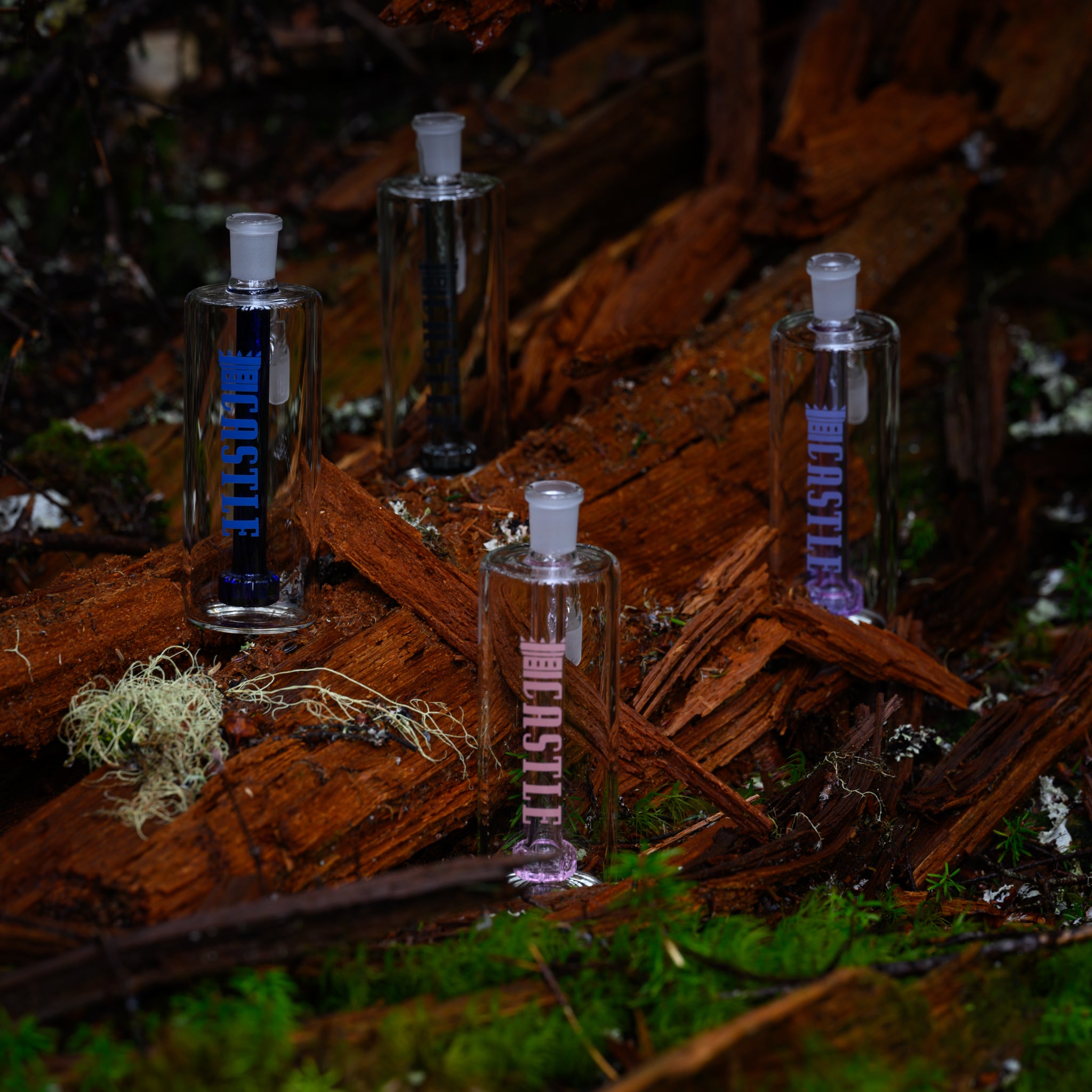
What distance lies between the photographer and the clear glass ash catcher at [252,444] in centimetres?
277

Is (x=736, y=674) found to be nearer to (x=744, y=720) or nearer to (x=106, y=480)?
(x=744, y=720)

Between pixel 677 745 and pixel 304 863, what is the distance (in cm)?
95

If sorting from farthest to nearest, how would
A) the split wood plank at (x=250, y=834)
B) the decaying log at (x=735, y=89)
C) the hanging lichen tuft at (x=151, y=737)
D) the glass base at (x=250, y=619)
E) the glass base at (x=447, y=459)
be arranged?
1. the decaying log at (x=735, y=89)
2. the glass base at (x=447, y=459)
3. the glass base at (x=250, y=619)
4. the hanging lichen tuft at (x=151, y=737)
5. the split wood plank at (x=250, y=834)

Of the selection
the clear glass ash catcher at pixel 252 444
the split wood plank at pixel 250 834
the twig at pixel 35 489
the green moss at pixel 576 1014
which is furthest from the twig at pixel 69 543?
the green moss at pixel 576 1014

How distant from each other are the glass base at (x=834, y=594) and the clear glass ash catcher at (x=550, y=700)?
3.44 ft

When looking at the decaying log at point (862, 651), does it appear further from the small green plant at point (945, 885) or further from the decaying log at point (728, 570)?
the small green plant at point (945, 885)

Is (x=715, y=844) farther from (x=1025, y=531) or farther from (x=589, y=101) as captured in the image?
(x=589, y=101)

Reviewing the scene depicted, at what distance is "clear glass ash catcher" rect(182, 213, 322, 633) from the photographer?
2.77 m

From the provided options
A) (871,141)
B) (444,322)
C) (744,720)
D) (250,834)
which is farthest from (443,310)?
(871,141)

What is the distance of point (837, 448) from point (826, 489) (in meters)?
0.12

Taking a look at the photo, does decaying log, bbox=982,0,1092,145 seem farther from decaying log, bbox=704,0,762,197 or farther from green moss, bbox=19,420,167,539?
green moss, bbox=19,420,167,539

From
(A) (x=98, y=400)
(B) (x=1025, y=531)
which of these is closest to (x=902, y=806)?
(B) (x=1025, y=531)

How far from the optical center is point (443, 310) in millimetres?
3672

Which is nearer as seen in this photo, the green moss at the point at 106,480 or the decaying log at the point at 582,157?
the green moss at the point at 106,480
